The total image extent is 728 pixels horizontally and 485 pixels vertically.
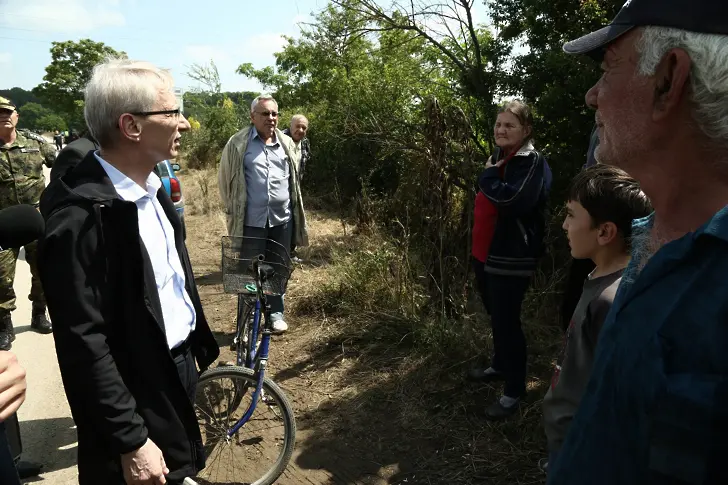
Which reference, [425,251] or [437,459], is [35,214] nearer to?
[437,459]

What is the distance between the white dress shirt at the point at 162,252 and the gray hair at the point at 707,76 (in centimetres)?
156

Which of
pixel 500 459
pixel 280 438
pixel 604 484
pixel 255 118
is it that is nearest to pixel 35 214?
pixel 604 484

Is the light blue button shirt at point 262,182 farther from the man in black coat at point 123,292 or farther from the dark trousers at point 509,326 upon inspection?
the man in black coat at point 123,292

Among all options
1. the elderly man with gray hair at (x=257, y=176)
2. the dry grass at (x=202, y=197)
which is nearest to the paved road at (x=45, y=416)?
the elderly man with gray hair at (x=257, y=176)

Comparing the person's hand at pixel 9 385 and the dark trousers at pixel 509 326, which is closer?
the person's hand at pixel 9 385

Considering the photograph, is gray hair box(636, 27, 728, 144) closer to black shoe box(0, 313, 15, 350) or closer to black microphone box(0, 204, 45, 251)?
black microphone box(0, 204, 45, 251)

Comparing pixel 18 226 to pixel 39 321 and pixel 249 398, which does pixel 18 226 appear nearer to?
pixel 249 398

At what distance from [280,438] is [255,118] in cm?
265

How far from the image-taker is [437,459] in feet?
10.4

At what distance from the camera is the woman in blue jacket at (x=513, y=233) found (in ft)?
10.4

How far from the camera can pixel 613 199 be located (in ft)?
6.59

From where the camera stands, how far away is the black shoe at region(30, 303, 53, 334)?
5066 mm

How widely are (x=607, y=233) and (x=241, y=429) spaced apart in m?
2.50

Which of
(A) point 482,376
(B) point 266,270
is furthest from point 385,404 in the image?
(B) point 266,270
